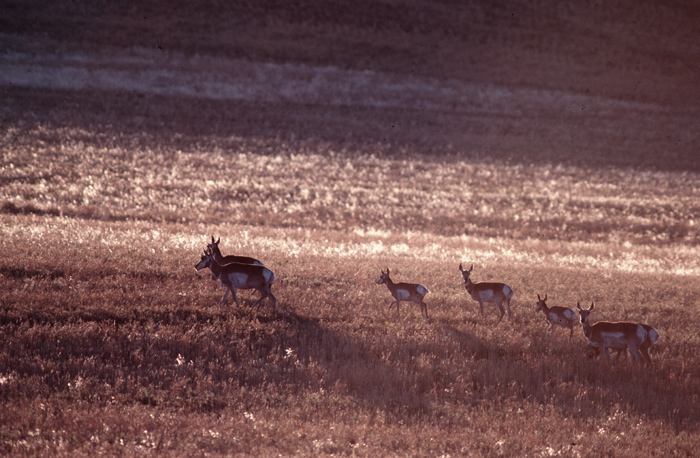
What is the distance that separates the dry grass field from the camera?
725 centimetres

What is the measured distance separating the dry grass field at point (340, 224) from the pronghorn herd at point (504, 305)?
392 millimetres

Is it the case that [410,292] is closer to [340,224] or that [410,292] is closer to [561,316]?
[561,316]

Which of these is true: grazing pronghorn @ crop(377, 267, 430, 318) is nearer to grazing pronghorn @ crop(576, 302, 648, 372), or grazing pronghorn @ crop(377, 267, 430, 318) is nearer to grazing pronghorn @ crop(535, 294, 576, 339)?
grazing pronghorn @ crop(535, 294, 576, 339)

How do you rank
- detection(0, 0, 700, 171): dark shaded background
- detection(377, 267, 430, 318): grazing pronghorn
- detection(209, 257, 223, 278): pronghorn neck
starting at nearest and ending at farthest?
detection(377, 267, 430, 318): grazing pronghorn, detection(209, 257, 223, 278): pronghorn neck, detection(0, 0, 700, 171): dark shaded background

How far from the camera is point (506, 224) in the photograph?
94.1 ft

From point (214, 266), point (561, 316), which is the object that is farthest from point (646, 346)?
point (214, 266)

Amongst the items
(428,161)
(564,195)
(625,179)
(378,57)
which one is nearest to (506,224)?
(564,195)

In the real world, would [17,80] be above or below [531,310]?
above

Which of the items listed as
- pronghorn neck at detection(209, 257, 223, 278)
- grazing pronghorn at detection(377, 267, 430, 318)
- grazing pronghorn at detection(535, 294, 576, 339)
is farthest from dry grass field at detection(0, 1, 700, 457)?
pronghorn neck at detection(209, 257, 223, 278)

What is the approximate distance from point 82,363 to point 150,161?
31.2 meters

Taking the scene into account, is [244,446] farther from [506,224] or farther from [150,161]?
[150,161]

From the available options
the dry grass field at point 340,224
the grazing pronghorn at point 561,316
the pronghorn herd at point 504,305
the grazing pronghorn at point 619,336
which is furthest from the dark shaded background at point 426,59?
the grazing pronghorn at point 619,336

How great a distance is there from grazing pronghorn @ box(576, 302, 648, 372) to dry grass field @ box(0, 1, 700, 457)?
44 cm

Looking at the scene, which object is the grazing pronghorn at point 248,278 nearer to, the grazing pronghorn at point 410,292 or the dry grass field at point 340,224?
the dry grass field at point 340,224
